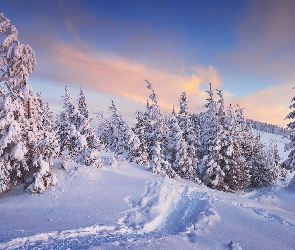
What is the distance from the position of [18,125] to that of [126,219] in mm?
8012

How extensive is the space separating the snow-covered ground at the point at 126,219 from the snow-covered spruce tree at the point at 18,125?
1.01 m

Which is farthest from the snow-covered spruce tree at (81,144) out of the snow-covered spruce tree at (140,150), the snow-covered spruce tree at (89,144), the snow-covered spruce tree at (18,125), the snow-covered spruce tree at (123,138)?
the snow-covered spruce tree at (140,150)

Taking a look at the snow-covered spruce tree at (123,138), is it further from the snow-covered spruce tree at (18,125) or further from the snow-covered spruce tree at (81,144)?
the snow-covered spruce tree at (18,125)

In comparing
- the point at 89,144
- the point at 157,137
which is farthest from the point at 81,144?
the point at 157,137

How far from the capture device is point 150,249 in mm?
8102

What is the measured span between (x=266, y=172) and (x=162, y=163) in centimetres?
2144

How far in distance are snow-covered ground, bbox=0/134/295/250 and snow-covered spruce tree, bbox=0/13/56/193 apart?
3.33ft

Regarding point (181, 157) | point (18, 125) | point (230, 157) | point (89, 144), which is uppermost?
point (18, 125)

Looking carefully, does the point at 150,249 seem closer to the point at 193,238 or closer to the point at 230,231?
the point at 193,238

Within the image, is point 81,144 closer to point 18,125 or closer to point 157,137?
point 18,125

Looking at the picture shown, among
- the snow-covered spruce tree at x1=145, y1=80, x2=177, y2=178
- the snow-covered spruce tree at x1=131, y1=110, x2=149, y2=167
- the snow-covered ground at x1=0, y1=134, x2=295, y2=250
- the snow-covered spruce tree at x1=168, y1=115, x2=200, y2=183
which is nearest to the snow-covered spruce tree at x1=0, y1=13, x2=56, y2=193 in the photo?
the snow-covered ground at x1=0, y1=134, x2=295, y2=250

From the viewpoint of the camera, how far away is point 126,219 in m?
11.6

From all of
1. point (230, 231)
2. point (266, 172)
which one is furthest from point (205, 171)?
point (230, 231)

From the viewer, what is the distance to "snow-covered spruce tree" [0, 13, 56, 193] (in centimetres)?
1372
